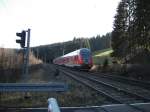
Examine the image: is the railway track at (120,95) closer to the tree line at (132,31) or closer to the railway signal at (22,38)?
the railway signal at (22,38)

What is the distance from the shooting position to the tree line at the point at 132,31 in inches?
1491

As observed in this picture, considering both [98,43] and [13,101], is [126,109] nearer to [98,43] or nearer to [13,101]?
[13,101]

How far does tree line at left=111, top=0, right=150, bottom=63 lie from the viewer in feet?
124

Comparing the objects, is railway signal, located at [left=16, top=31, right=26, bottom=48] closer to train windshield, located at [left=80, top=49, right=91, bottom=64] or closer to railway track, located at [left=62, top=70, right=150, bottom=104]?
railway track, located at [left=62, top=70, right=150, bottom=104]

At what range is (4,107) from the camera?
1136 centimetres

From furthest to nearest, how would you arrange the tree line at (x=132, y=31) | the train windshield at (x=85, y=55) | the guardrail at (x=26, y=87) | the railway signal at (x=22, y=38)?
1. the train windshield at (x=85, y=55)
2. the tree line at (x=132, y=31)
3. the railway signal at (x=22, y=38)
4. the guardrail at (x=26, y=87)

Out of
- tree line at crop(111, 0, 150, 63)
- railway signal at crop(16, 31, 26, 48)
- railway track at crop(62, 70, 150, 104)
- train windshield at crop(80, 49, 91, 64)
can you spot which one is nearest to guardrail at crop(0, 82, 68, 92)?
railway track at crop(62, 70, 150, 104)

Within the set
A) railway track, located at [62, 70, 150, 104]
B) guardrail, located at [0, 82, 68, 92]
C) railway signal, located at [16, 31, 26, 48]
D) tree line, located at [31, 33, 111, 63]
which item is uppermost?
tree line, located at [31, 33, 111, 63]

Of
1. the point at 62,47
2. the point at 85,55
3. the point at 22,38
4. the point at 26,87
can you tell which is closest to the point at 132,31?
the point at 85,55

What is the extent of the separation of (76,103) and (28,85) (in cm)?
222

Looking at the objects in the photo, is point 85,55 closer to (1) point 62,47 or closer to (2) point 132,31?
(2) point 132,31

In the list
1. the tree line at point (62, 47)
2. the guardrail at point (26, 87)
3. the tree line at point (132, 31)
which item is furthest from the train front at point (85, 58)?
the tree line at point (62, 47)

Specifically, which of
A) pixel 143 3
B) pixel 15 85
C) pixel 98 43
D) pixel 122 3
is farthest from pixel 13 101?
pixel 98 43

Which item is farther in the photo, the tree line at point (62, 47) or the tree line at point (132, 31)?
the tree line at point (62, 47)
